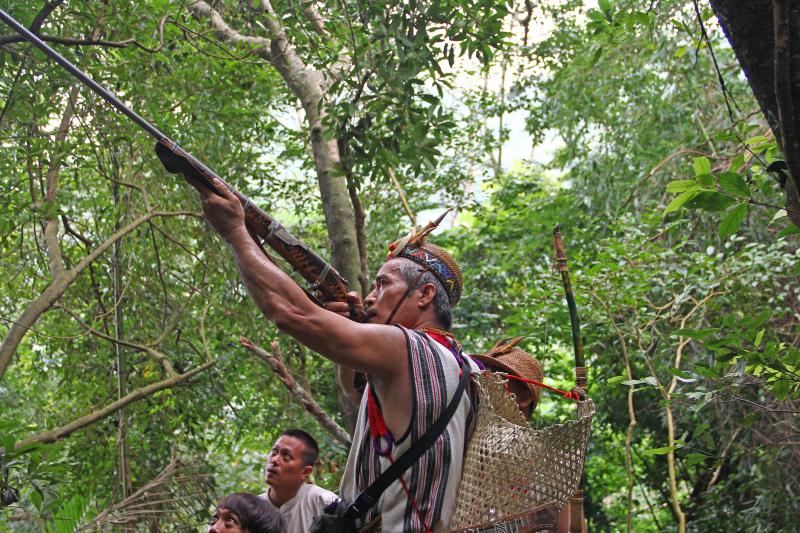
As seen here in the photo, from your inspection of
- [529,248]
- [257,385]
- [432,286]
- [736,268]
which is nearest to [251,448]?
[257,385]

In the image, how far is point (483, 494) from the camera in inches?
79.7

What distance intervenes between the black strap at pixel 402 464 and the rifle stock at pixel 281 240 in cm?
50

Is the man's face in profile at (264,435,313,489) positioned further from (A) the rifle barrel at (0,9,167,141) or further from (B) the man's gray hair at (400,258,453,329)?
(A) the rifle barrel at (0,9,167,141)

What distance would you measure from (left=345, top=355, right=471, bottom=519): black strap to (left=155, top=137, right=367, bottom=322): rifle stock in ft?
1.64

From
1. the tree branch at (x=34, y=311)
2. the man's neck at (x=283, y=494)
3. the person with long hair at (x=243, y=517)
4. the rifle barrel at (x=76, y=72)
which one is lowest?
the person with long hair at (x=243, y=517)

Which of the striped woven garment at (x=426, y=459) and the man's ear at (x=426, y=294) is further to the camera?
the man's ear at (x=426, y=294)

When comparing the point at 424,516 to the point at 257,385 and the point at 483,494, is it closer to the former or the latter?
the point at 483,494

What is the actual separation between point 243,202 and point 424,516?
975 millimetres

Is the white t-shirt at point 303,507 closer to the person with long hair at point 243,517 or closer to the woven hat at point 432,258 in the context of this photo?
the person with long hair at point 243,517

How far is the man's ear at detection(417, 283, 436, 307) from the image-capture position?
2.51 m

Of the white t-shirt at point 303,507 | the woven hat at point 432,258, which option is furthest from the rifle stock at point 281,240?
the white t-shirt at point 303,507

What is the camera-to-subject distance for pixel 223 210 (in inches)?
84.1

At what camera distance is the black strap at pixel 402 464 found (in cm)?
207

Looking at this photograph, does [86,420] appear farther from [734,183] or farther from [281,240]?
[734,183]
